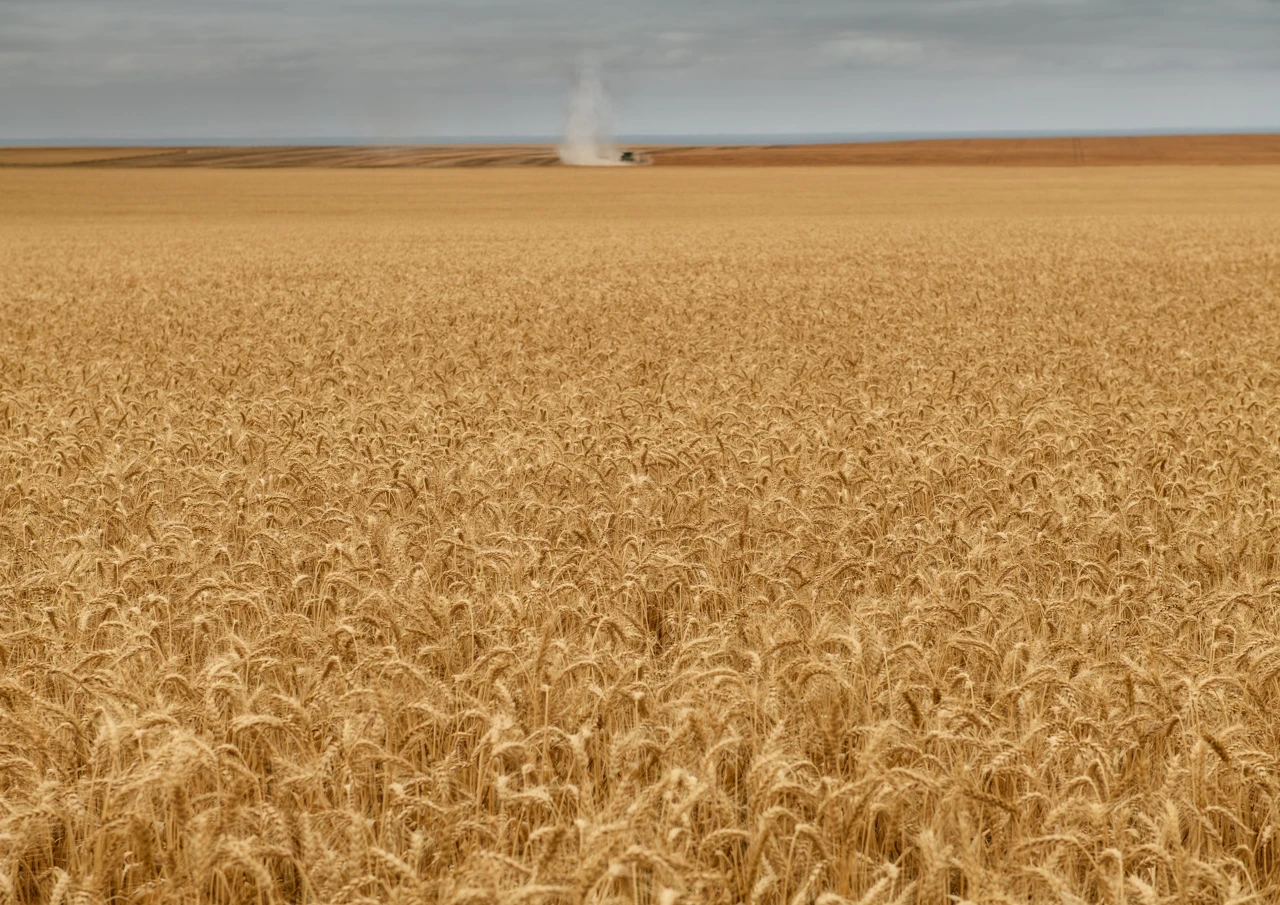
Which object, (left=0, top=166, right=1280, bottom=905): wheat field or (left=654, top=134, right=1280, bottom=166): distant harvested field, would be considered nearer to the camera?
(left=0, top=166, right=1280, bottom=905): wheat field

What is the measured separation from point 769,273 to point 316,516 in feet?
55.7

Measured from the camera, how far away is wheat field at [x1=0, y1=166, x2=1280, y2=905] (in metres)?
2.76

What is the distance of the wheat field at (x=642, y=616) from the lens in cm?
276

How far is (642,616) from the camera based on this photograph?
437 centimetres

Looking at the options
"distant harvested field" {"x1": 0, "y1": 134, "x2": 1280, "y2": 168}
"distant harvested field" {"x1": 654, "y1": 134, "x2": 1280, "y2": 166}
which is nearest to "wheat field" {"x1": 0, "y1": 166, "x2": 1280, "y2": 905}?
"distant harvested field" {"x1": 654, "y1": 134, "x2": 1280, "y2": 166}

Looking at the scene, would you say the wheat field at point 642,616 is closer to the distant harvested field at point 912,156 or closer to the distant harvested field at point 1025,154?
the distant harvested field at point 1025,154

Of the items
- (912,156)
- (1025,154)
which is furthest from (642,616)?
(1025,154)

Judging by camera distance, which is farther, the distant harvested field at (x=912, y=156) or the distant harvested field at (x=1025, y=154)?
the distant harvested field at (x=912, y=156)

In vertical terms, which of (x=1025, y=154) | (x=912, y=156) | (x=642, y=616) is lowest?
(x=642, y=616)

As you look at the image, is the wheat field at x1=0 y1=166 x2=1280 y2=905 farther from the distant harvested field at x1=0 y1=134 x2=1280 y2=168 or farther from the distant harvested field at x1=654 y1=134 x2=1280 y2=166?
the distant harvested field at x1=0 y1=134 x2=1280 y2=168

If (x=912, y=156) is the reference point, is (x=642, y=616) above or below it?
below

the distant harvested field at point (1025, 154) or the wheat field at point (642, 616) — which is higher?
the distant harvested field at point (1025, 154)

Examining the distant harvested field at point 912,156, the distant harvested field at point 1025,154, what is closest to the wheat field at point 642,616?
the distant harvested field at point 1025,154

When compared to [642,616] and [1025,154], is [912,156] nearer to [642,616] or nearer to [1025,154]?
[1025,154]
